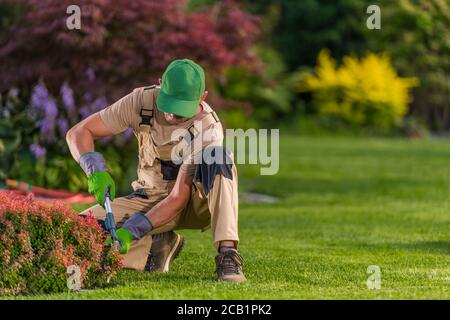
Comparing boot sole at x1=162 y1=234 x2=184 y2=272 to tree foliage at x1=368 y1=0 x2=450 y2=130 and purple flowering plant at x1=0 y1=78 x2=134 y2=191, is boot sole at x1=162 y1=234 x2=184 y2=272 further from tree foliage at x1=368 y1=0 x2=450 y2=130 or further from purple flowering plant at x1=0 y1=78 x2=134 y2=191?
tree foliage at x1=368 y1=0 x2=450 y2=130

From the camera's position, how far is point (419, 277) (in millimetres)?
7320

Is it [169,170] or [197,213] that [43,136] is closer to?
[169,170]

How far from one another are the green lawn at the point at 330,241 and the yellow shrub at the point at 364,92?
13409 millimetres

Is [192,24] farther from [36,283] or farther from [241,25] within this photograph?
[36,283]

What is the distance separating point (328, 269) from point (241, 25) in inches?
316

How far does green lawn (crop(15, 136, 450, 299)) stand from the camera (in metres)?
6.62

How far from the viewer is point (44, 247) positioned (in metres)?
6.51

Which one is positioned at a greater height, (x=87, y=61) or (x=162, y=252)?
(x=87, y=61)

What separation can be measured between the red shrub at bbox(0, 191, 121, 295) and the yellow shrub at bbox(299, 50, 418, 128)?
91.5ft

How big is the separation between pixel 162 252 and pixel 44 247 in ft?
4.02

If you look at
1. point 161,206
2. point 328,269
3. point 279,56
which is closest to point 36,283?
point 161,206
